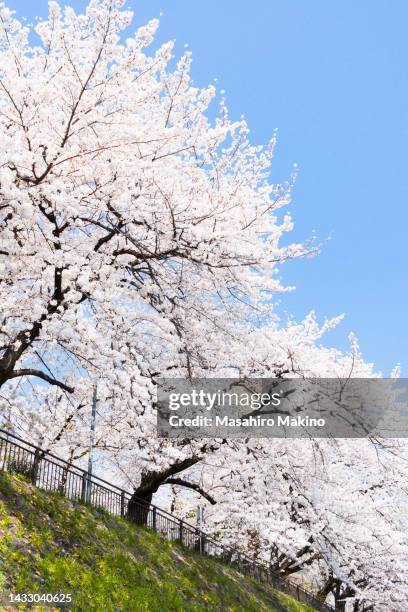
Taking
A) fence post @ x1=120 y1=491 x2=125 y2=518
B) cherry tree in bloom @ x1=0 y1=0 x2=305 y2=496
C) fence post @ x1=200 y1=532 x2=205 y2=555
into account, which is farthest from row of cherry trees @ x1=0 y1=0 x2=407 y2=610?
fence post @ x1=200 y1=532 x2=205 y2=555

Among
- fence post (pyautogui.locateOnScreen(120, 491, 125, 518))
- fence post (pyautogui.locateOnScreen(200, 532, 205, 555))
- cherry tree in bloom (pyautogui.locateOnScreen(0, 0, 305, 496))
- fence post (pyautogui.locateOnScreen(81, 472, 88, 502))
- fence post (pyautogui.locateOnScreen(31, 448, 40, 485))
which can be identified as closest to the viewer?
cherry tree in bloom (pyautogui.locateOnScreen(0, 0, 305, 496))

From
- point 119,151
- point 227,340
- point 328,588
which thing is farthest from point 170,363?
point 328,588

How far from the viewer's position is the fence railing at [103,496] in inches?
533

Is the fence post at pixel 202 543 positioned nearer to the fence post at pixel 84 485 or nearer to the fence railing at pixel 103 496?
the fence railing at pixel 103 496

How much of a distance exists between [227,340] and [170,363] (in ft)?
4.91

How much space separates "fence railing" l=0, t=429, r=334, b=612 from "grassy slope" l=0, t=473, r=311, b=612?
75cm

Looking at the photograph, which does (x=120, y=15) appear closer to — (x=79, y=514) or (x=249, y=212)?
(x=249, y=212)

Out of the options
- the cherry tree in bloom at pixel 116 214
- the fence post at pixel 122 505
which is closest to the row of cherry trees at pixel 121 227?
the cherry tree in bloom at pixel 116 214

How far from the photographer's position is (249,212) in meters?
11.0

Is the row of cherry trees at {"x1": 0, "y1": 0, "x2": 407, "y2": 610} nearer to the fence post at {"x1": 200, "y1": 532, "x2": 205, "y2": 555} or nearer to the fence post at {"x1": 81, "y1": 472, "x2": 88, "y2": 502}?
the fence post at {"x1": 81, "y1": 472, "x2": 88, "y2": 502}

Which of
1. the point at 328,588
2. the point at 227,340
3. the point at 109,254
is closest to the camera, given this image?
the point at 109,254

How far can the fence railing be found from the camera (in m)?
13.5

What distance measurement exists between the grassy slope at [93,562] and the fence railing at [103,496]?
29.6 inches

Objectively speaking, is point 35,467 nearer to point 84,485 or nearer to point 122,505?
point 84,485
